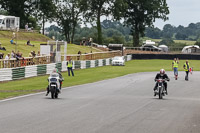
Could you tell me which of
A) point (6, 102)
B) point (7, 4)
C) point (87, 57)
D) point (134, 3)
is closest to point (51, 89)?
point (6, 102)

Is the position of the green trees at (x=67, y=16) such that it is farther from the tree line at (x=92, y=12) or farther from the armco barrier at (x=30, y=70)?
the armco barrier at (x=30, y=70)

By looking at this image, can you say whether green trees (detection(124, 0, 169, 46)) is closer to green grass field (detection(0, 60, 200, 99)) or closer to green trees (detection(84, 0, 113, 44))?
green trees (detection(84, 0, 113, 44))

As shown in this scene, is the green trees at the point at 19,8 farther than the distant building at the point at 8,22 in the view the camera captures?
Yes

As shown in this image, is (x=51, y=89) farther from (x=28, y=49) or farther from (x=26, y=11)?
(x=26, y=11)

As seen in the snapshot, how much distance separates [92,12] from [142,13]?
1453 cm

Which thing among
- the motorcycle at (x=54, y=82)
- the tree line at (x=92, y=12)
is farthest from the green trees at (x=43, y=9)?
the motorcycle at (x=54, y=82)

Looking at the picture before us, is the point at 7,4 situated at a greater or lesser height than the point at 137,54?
greater

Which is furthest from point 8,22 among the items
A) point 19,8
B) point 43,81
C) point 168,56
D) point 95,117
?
point 95,117

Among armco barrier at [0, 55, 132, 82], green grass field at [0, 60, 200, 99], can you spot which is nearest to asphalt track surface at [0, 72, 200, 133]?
green grass field at [0, 60, 200, 99]

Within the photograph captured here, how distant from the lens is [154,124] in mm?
12656

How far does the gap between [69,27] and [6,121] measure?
9566cm

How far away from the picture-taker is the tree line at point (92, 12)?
8919cm

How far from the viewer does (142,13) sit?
331 feet

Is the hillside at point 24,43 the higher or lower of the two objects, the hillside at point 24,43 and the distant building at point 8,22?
the lower
